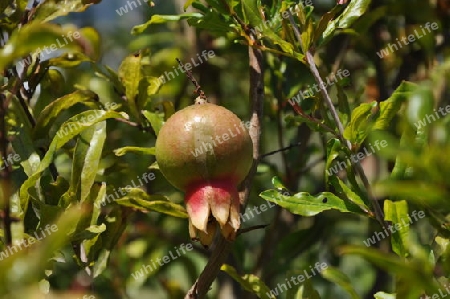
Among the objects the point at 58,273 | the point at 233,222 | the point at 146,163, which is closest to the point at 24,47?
the point at 233,222

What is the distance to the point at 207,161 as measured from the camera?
1.05 m

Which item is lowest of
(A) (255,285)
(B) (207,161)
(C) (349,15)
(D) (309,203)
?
(A) (255,285)

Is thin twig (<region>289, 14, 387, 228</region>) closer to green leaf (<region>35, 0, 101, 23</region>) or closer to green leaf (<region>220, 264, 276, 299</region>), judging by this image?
green leaf (<region>220, 264, 276, 299</region>)

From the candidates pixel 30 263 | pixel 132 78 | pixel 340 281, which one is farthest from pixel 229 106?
pixel 30 263

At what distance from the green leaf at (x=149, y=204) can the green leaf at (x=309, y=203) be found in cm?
18

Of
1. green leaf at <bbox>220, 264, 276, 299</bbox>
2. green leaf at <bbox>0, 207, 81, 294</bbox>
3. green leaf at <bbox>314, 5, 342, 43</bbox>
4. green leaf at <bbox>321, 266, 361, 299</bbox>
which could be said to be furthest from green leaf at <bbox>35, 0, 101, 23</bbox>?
green leaf at <bbox>0, 207, 81, 294</bbox>

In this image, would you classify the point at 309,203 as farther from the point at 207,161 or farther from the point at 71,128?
the point at 71,128

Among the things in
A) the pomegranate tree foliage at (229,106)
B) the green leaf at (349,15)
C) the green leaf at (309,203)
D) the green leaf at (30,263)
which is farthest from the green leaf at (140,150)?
the green leaf at (30,263)

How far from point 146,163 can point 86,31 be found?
21.3 inches

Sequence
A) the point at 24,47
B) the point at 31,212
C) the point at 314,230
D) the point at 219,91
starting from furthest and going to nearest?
the point at 219,91 → the point at 314,230 → the point at 31,212 → the point at 24,47

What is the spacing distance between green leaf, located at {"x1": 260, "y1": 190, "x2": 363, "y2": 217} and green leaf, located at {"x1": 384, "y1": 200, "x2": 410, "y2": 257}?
96mm

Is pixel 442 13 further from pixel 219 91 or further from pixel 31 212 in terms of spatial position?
pixel 31 212

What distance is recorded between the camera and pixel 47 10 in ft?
4.12

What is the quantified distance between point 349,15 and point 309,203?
1.07ft
